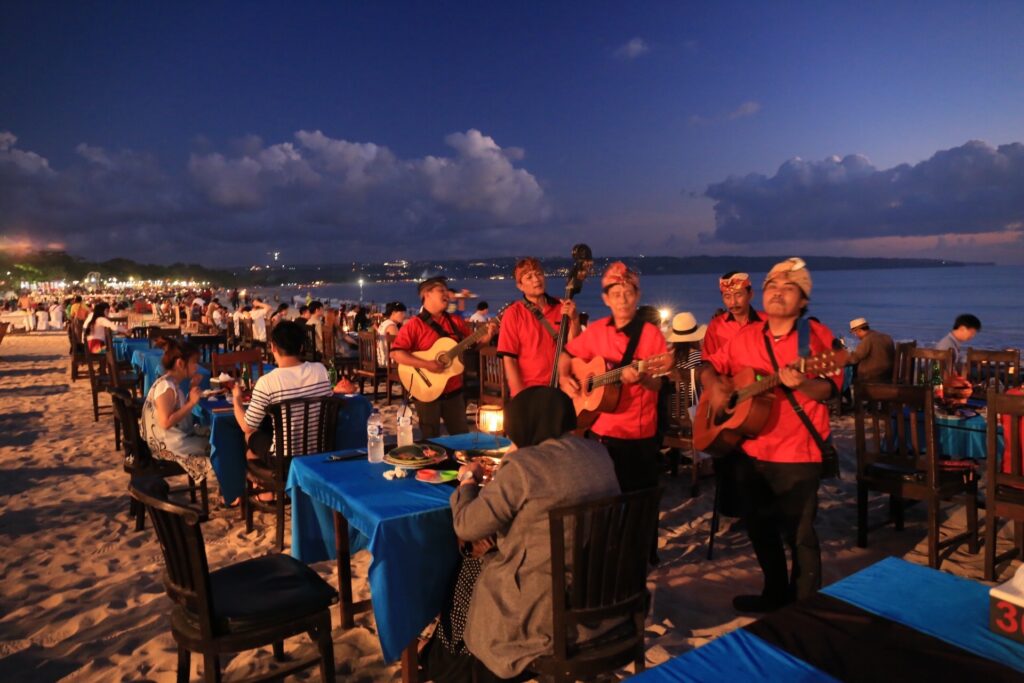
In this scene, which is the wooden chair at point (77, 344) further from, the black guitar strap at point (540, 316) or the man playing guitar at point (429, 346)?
the black guitar strap at point (540, 316)

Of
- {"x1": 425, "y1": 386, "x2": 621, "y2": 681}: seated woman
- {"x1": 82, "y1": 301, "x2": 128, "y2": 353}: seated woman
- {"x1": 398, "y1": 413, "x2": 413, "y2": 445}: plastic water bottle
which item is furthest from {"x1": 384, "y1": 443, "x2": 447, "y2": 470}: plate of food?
{"x1": 82, "y1": 301, "x2": 128, "y2": 353}: seated woman

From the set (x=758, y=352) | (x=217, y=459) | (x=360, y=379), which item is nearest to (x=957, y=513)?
(x=758, y=352)

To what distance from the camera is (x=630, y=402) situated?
12.8 feet

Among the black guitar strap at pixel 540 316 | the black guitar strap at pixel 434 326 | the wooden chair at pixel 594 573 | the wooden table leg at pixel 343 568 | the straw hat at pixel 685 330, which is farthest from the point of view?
the straw hat at pixel 685 330

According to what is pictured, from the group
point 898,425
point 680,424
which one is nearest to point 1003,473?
point 898,425

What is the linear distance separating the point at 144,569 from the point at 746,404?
13.5ft

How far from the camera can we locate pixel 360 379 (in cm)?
1156

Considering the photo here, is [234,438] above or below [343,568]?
above

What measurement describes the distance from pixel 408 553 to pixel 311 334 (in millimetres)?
11862

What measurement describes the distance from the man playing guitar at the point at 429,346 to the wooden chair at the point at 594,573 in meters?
2.87

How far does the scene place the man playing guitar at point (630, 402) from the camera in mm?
3844

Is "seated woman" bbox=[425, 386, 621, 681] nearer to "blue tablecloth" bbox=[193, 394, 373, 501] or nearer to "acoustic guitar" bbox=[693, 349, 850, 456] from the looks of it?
"acoustic guitar" bbox=[693, 349, 850, 456]

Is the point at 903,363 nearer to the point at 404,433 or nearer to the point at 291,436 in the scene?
the point at 404,433

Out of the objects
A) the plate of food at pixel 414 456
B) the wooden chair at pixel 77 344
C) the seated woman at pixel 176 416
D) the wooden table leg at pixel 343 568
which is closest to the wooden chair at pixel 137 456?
the seated woman at pixel 176 416
